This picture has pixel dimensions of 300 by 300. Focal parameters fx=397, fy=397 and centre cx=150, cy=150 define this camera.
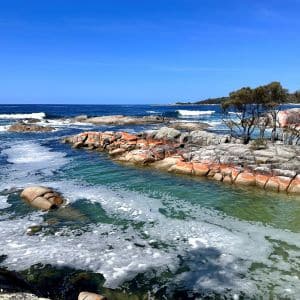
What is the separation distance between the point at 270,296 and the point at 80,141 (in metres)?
38.0

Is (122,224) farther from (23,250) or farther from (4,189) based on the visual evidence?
(4,189)

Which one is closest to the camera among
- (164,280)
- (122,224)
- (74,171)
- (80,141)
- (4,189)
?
(164,280)

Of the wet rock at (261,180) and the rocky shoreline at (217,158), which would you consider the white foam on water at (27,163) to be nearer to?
the rocky shoreline at (217,158)

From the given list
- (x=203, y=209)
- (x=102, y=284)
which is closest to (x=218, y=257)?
(x=102, y=284)

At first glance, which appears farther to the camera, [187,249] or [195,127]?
[195,127]

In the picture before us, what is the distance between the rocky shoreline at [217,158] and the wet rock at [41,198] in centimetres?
1165

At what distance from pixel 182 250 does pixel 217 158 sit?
16496 millimetres

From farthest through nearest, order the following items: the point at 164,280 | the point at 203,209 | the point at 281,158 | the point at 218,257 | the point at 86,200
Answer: the point at 281,158, the point at 86,200, the point at 203,209, the point at 218,257, the point at 164,280

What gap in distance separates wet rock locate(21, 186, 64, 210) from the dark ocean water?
22.8 inches

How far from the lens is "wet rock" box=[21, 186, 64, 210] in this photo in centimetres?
2109

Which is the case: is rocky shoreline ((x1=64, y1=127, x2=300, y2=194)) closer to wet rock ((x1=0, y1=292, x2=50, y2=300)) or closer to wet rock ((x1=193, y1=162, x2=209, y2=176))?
wet rock ((x1=193, y1=162, x2=209, y2=176))

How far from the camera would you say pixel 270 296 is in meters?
12.2

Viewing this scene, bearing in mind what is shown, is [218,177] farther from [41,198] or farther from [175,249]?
[175,249]

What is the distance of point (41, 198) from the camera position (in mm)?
21594
